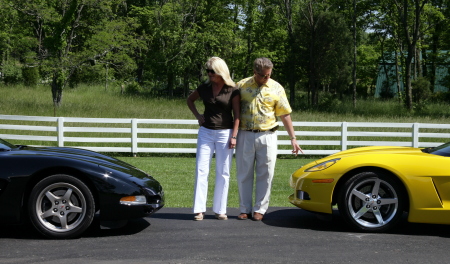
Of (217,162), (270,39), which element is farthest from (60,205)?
(270,39)

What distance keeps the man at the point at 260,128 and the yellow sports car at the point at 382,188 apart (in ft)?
1.85

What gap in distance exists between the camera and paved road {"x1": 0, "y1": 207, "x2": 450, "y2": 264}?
15.7ft

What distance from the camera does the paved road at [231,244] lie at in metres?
4.80

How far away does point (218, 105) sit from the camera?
6352 millimetres

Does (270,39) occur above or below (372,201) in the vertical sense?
above

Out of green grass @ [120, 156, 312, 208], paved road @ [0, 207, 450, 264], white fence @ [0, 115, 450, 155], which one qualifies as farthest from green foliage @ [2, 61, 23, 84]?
paved road @ [0, 207, 450, 264]

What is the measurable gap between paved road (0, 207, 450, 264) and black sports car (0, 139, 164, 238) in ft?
0.62

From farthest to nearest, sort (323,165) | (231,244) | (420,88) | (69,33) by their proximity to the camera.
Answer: (420,88) → (69,33) → (323,165) → (231,244)

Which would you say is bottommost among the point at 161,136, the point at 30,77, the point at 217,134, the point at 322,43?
the point at 161,136

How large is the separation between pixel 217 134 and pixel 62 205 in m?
1.85

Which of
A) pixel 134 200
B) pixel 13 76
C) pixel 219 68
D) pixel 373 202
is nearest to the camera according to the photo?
pixel 134 200

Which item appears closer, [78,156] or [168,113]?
[78,156]

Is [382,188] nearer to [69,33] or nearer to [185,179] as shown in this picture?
[185,179]

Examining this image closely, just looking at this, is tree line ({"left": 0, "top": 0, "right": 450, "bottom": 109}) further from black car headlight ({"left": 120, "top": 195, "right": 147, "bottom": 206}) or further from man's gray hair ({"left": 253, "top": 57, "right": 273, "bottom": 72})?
black car headlight ({"left": 120, "top": 195, "right": 147, "bottom": 206})
